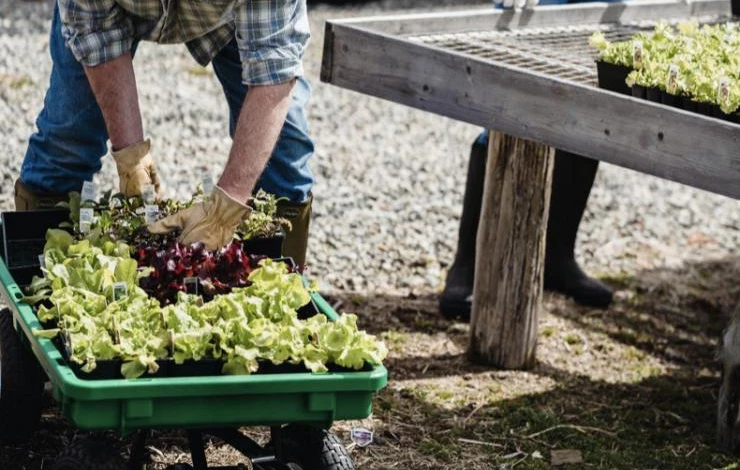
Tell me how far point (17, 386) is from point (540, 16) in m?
2.25

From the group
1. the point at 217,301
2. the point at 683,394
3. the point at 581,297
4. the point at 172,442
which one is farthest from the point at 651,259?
the point at 217,301

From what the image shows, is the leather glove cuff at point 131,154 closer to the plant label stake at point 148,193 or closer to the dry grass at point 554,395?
the plant label stake at point 148,193

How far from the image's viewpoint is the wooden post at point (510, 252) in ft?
13.4

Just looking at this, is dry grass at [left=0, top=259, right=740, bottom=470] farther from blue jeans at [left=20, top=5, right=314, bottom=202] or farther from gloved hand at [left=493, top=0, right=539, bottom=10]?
gloved hand at [left=493, top=0, right=539, bottom=10]

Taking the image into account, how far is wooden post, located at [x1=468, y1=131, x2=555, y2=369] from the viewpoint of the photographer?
409 centimetres

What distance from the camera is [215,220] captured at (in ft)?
10.2

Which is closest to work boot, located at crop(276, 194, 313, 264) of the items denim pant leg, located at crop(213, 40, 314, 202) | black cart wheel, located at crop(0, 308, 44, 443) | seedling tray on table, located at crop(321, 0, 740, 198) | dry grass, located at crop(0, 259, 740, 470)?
→ denim pant leg, located at crop(213, 40, 314, 202)

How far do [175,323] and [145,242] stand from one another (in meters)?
0.55

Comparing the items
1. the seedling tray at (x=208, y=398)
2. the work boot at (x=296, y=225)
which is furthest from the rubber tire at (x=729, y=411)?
the seedling tray at (x=208, y=398)

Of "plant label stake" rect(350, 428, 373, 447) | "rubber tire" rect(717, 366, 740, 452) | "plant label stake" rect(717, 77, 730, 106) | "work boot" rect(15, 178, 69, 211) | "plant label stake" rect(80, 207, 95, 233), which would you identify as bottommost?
"plant label stake" rect(350, 428, 373, 447)

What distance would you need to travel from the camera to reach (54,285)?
2869 millimetres

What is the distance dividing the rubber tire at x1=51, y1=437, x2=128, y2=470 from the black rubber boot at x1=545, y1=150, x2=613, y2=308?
2502mm

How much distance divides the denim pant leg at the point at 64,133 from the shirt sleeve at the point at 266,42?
24.6 inches

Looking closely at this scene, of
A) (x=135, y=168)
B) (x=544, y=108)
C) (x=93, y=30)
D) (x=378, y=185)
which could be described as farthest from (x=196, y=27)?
(x=378, y=185)
